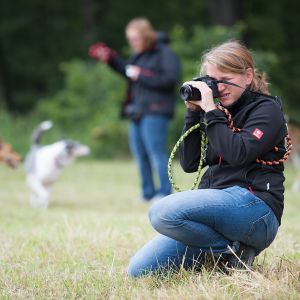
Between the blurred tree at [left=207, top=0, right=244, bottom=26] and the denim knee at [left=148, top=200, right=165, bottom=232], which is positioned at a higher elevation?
Answer: the blurred tree at [left=207, top=0, right=244, bottom=26]

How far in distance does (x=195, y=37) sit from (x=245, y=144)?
14425 mm

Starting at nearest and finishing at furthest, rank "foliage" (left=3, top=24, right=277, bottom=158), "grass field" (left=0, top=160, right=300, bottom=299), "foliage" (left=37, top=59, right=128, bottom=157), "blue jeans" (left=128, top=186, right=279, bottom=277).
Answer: "grass field" (left=0, top=160, right=300, bottom=299) → "blue jeans" (left=128, top=186, right=279, bottom=277) → "foliage" (left=3, top=24, right=277, bottom=158) → "foliage" (left=37, top=59, right=128, bottom=157)

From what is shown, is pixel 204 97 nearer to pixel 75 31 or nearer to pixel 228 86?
pixel 228 86

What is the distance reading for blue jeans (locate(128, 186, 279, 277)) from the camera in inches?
137

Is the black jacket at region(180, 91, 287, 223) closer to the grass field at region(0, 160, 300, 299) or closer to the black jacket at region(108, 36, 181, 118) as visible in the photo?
the grass field at region(0, 160, 300, 299)

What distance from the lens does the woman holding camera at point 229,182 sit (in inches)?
137

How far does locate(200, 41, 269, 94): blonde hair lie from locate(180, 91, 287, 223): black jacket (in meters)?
0.12

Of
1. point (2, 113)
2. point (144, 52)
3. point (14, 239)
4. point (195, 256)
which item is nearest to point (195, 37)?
point (2, 113)

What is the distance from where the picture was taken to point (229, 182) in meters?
3.67

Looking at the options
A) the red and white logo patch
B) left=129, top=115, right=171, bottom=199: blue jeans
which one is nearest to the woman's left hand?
the red and white logo patch

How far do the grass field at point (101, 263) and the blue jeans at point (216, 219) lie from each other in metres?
0.18

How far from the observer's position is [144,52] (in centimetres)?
818

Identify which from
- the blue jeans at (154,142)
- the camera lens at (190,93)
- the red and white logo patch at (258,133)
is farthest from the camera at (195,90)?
the blue jeans at (154,142)

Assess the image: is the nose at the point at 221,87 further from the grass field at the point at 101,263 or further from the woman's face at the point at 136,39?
the woman's face at the point at 136,39
